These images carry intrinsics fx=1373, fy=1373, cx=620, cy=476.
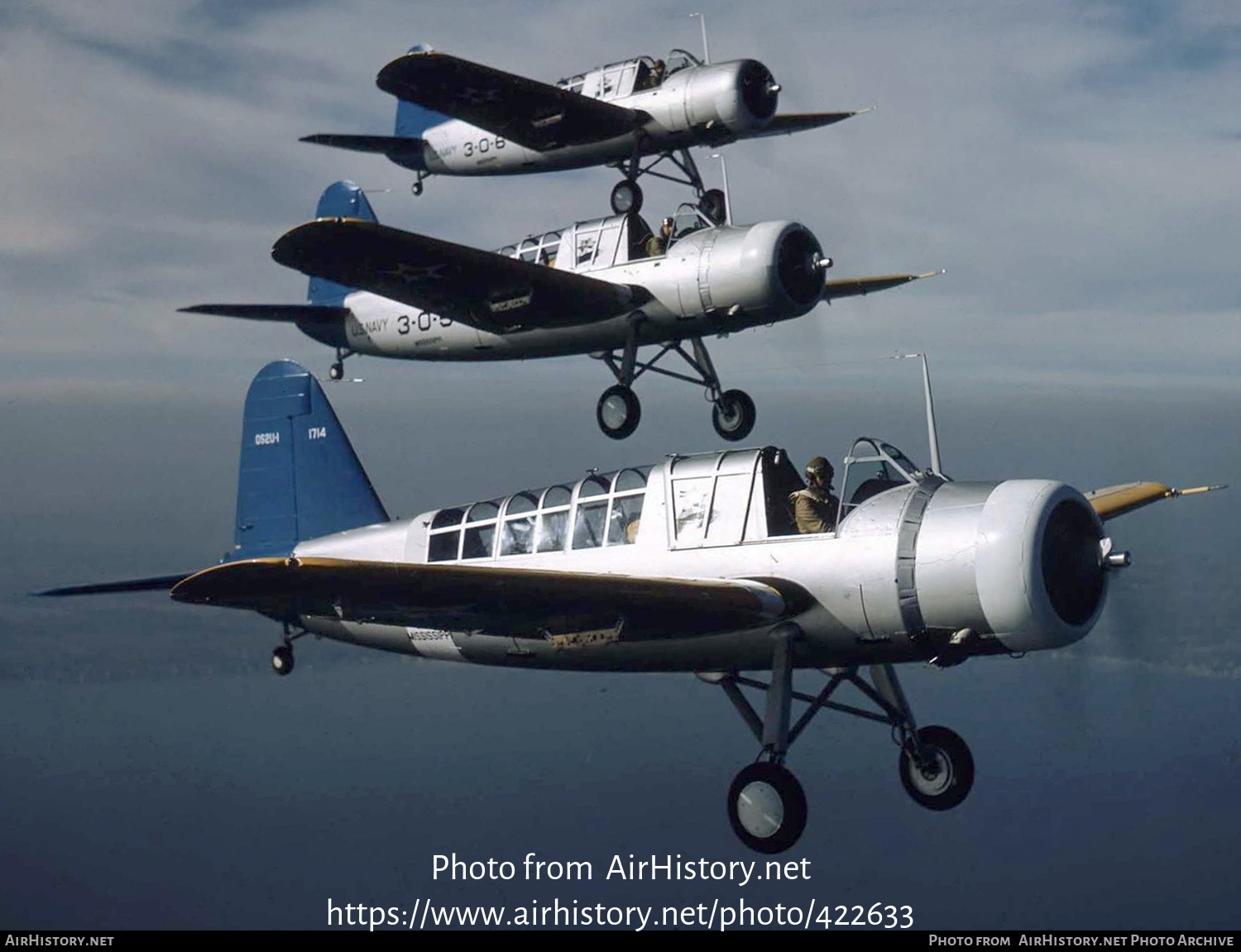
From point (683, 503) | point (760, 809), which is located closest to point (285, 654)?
point (683, 503)

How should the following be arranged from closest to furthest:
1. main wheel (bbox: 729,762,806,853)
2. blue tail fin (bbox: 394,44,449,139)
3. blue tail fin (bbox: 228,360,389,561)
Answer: main wheel (bbox: 729,762,806,853) < blue tail fin (bbox: 228,360,389,561) < blue tail fin (bbox: 394,44,449,139)

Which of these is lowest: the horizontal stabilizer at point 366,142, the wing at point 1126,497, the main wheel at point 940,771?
the main wheel at point 940,771

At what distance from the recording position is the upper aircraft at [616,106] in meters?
20.7

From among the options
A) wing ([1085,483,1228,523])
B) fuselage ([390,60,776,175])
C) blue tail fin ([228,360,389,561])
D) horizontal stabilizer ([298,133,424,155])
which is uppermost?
horizontal stabilizer ([298,133,424,155])

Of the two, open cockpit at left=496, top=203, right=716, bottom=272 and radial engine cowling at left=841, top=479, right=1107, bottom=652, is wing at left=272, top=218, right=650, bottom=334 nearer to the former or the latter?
open cockpit at left=496, top=203, right=716, bottom=272

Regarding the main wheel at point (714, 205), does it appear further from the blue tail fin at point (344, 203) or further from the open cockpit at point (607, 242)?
the blue tail fin at point (344, 203)

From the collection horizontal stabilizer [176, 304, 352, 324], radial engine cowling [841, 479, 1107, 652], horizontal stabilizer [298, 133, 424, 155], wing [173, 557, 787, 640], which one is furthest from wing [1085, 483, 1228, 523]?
horizontal stabilizer [298, 133, 424, 155]

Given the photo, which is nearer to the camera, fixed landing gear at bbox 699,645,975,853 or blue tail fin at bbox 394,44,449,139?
fixed landing gear at bbox 699,645,975,853

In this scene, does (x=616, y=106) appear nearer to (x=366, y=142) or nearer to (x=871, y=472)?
(x=366, y=142)

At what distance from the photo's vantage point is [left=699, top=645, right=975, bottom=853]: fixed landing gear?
561 inches

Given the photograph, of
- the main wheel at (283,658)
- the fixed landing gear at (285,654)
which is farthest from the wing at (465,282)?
the main wheel at (283,658)

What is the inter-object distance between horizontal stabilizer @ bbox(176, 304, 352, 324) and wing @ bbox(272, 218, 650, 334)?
361 cm

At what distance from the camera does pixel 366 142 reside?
26.8 m

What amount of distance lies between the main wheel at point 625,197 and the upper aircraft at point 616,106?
1 centimetres
